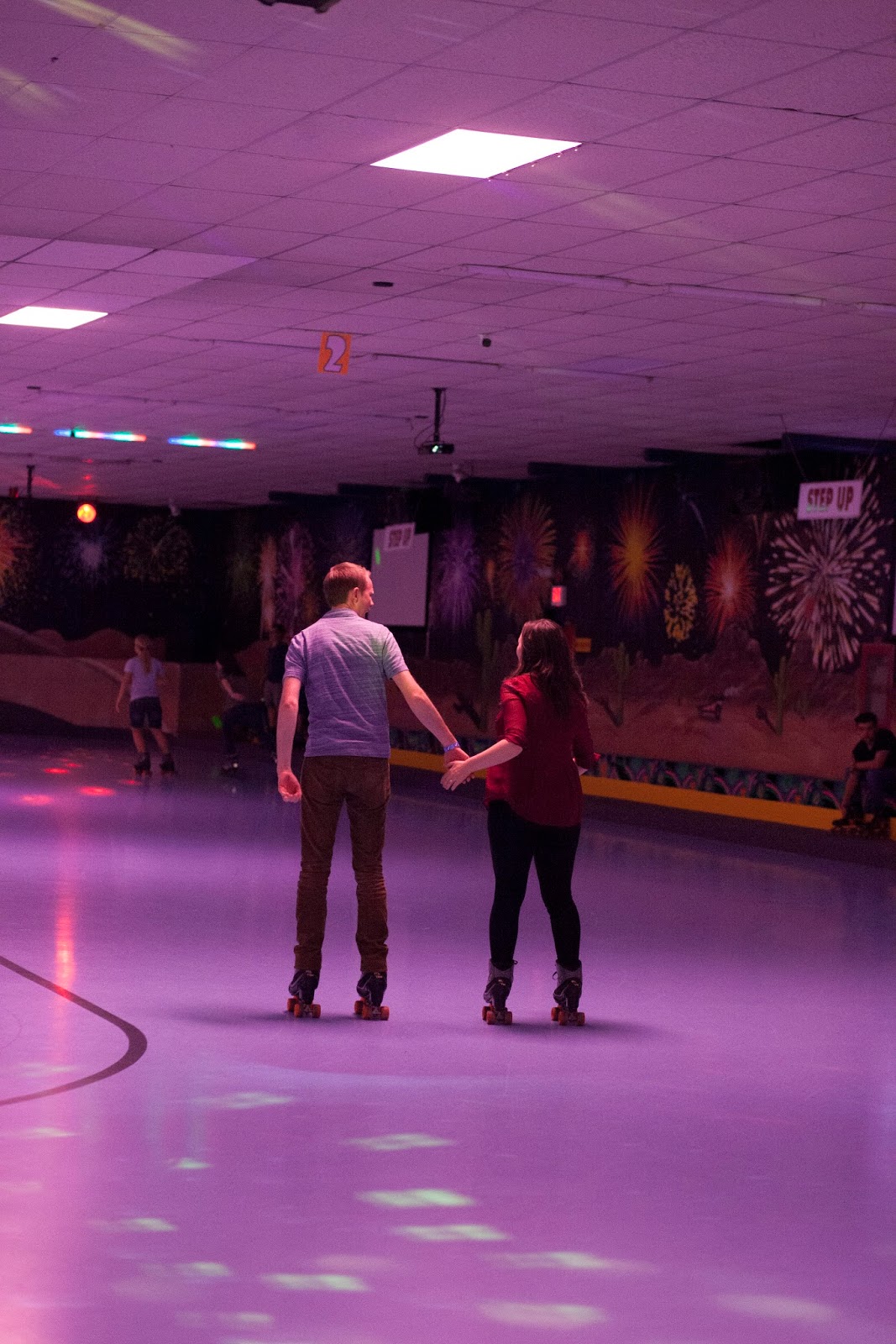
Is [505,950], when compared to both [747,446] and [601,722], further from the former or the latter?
[601,722]

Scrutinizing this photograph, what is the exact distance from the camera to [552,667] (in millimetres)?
5633

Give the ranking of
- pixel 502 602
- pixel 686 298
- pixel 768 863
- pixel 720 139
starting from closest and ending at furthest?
pixel 720 139, pixel 686 298, pixel 768 863, pixel 502 602

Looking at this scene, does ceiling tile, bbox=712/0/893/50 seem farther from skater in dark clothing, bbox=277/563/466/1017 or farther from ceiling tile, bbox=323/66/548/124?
skater in dark clothing, bbox=277/563/466/1017

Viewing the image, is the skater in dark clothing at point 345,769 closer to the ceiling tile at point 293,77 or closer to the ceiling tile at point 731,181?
the ceiling tile at point 293,77

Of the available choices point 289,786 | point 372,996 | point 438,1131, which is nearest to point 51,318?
point 289,786

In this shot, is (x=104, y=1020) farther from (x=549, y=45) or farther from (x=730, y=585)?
(x=730, y=585)

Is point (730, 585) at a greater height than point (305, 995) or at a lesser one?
greater

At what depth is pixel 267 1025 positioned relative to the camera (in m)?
5.45

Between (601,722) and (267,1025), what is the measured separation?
1155cm

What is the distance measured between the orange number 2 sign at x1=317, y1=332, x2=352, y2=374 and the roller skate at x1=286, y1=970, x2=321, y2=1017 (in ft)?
15.7

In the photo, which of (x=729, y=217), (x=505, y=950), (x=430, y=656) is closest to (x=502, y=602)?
(x=430, y=656)

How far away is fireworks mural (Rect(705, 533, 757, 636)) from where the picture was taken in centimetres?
1491

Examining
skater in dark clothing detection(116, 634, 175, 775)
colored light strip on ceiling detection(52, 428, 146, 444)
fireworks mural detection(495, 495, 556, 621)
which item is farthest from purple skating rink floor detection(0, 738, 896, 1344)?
fireworks mural detection(495, 495, 556, 621)

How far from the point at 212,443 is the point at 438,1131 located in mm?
12200
